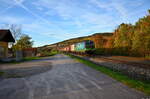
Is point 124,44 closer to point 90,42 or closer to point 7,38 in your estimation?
point 90,42

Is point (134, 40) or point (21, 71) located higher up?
point (134, 40)

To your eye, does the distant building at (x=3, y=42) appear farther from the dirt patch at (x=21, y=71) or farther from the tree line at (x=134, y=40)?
the tree line at (x=134, y=40)

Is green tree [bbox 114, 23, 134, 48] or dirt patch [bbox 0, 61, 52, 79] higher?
green tree [bbox 114, 23, 134, 48]

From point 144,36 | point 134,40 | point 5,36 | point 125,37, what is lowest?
point 134,40

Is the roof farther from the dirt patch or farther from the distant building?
the dirt patch

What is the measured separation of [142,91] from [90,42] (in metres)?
27.7

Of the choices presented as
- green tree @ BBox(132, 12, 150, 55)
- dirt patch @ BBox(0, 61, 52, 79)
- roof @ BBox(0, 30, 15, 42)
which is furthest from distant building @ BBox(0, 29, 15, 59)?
green tree @ BBox(132, 12, 150, 55)

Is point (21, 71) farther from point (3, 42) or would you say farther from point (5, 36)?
point (5, 36)

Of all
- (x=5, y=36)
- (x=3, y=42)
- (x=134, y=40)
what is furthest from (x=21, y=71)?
(x=134, y=40)

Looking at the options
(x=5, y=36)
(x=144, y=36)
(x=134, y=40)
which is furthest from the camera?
(x=5, y=36)

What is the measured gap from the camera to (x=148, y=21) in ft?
73.6

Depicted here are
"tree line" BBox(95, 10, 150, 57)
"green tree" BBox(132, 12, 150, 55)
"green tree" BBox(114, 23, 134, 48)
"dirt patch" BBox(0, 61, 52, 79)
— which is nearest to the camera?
"dirt patch" BBox(0, 61, 52, 79)

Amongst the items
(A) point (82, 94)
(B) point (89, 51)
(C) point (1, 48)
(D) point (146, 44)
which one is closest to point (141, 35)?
(D) point (146, 44)

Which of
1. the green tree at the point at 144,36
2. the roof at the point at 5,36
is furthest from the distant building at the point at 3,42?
the green tree at the point at 144,36
